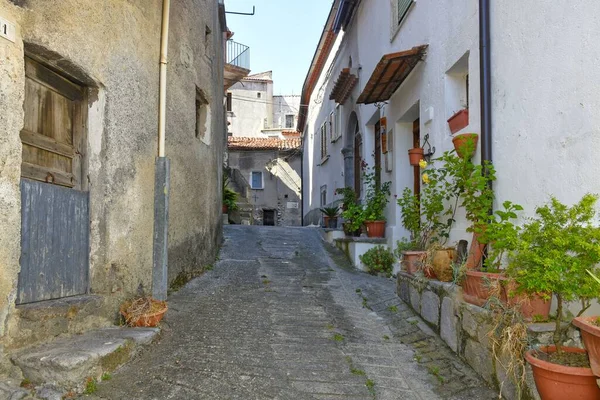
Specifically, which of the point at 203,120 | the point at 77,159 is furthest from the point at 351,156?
the point at 77,159

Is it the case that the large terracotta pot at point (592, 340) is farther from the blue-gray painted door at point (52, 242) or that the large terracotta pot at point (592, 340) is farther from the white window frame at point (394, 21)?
the white window frame at point (394, 21)

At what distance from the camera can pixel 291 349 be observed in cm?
437

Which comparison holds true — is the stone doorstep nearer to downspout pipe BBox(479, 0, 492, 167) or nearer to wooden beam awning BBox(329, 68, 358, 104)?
downspout pipe BBox(479, 0, 492, 167)

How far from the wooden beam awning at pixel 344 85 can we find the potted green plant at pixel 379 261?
448cm

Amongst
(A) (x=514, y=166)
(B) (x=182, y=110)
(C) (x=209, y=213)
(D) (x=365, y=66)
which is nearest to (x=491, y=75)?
(A) (x=514, y=166)

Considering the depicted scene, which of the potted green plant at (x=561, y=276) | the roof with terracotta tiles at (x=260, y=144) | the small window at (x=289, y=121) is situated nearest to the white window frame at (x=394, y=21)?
the potted green plant at (x=561, y=276)

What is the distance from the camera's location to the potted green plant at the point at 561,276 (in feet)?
8.65

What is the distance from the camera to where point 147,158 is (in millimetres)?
5383

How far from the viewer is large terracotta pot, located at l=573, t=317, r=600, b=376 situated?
2453 millimetres

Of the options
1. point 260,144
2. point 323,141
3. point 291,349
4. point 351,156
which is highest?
point 260,144

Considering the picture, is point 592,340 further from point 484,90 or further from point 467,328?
point 484,90

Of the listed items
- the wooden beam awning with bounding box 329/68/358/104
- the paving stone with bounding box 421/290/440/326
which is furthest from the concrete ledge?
the wooden beam awning with bounding box 329/68/358/104

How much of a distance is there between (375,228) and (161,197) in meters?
4.50

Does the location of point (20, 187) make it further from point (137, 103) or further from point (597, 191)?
point (597, 191)
